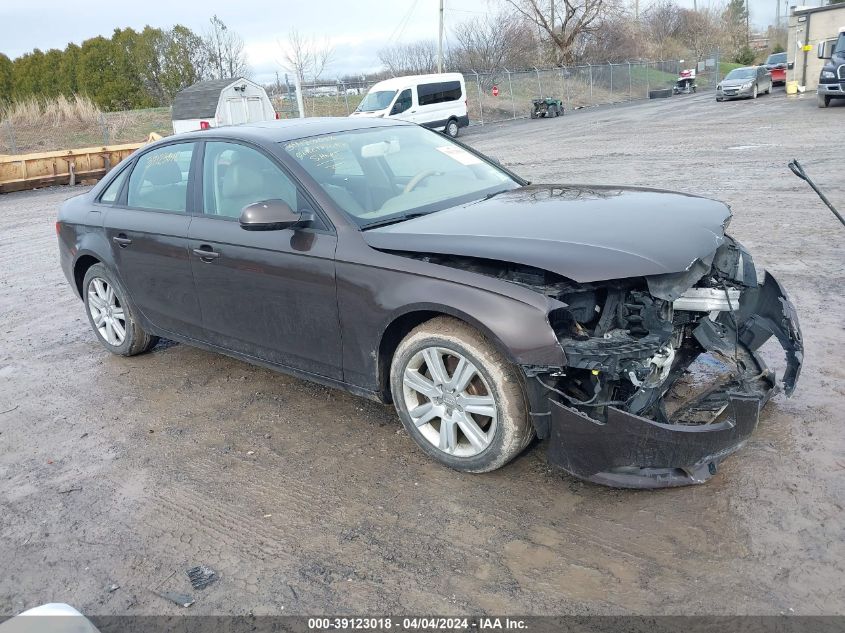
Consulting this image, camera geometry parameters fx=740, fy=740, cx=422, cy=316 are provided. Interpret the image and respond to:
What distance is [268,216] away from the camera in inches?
149

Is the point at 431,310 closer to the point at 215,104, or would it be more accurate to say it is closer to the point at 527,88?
the point at 215,104

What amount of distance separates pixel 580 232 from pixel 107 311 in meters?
3.87

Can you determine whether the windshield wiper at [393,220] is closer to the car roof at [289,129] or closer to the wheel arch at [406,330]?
the wheel arch at [406,330]

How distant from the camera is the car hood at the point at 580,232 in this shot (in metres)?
3.13

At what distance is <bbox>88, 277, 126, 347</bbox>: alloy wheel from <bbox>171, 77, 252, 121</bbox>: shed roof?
26203 mm

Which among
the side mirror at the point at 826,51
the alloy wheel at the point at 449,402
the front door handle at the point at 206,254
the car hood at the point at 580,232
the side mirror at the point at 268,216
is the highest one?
the side mirror at the point at 826,51

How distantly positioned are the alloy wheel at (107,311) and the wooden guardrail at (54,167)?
1645cm

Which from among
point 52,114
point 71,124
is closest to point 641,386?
point 71,124

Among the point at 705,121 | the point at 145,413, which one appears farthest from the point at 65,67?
the point at 145,413

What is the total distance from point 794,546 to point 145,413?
3.71 m

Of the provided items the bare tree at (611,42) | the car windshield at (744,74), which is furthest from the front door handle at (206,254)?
the bare tree at (611,42)

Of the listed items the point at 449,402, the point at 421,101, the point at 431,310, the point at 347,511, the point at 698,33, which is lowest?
the point at 347,511

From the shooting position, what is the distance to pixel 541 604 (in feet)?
8.87

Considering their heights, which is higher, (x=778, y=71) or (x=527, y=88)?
(x=527, y=88)
